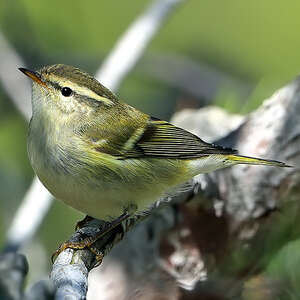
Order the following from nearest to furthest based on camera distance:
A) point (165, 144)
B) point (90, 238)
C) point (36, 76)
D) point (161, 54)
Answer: point (90, 238)
point (36, 76)
point (165, 144)
point (161, 54)

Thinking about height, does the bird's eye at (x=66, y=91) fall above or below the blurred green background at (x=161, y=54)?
below

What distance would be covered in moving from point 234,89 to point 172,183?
1.56 meters

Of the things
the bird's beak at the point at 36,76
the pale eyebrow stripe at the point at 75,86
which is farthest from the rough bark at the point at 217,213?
the bird's beak at the point at 36,76

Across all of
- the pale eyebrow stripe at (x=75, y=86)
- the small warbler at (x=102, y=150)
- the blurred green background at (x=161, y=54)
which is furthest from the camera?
the blurred green background at (x=161, y=54)

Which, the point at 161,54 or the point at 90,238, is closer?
the point at 90,238

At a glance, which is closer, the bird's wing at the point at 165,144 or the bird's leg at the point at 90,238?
the bird's leg at the point at 90,238

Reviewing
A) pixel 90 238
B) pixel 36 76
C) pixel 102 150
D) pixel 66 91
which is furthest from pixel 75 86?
pixel 90 238

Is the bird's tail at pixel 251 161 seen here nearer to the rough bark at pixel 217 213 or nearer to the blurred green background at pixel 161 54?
the rough bark at pixel 217 213

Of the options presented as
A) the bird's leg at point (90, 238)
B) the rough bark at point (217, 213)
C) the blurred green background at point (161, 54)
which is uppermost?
the blurred green background at point (161, 54)

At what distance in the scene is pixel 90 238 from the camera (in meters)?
2.35

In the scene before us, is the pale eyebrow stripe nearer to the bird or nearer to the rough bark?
the bird

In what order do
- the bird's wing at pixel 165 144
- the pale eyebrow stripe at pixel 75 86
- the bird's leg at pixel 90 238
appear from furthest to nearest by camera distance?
1. the bird's wing at pixel 165 144
2. the pale eyebrow stripe at pixel 75 86
3. the bird's leg at pixel 90 238

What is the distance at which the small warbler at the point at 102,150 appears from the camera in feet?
7.89

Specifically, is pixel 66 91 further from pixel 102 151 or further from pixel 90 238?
pixel 90 238
